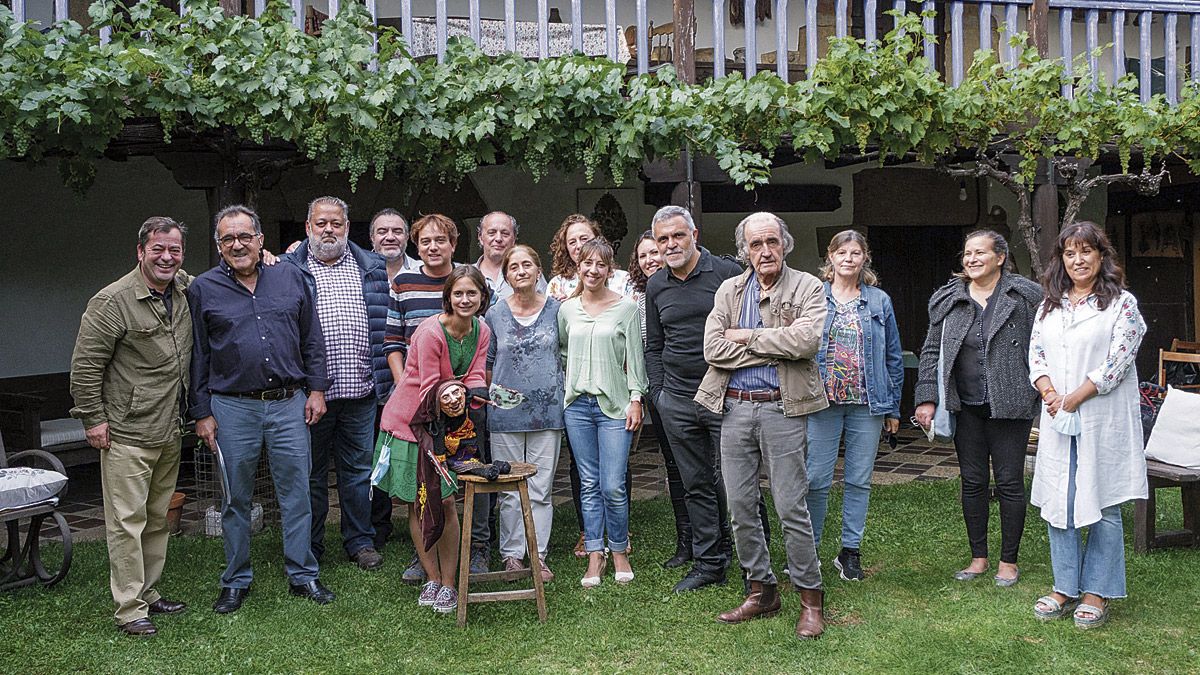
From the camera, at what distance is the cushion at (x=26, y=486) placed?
5.30 metres

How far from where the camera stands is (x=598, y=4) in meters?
10.4

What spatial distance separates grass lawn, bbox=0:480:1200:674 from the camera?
4.41m

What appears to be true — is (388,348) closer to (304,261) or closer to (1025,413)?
(304,261)

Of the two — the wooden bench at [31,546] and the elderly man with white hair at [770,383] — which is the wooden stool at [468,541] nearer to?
the elderly man with white hair at [770,383]

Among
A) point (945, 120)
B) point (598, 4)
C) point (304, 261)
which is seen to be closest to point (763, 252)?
point (304, 261)

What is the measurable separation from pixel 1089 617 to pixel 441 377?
2.90 metres

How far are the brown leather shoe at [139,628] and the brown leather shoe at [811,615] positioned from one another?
273 cm

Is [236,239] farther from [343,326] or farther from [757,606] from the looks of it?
[757,606]

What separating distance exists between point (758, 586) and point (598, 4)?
694 cm

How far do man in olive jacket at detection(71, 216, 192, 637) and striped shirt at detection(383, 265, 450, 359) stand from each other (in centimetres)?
100

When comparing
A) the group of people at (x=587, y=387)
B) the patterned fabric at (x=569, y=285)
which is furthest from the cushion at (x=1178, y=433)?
the patterned fabric at (x=569, y=285)

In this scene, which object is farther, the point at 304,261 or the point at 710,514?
the point at 304,261

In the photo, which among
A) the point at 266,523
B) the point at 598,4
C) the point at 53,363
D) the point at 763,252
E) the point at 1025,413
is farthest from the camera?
the point at 598,4

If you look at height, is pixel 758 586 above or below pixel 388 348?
below
